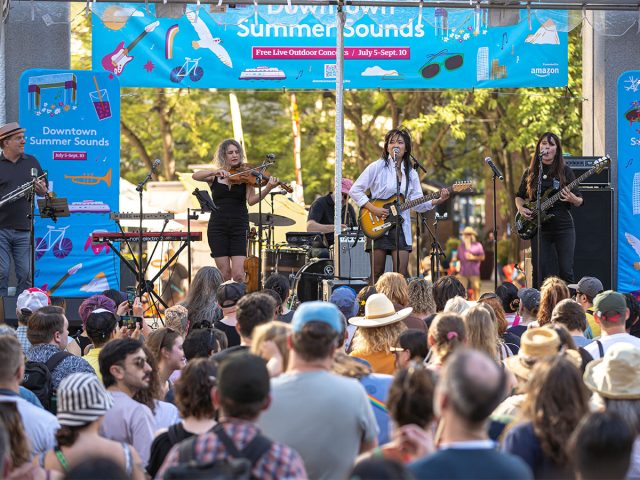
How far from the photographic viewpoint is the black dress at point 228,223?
1099 cm

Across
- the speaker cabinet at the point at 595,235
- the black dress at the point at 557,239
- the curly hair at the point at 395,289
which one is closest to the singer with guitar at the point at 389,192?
the black dress at the point at 557,239

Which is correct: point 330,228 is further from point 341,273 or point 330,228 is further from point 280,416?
point 280,416

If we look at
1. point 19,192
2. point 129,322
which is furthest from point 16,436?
point 19,192

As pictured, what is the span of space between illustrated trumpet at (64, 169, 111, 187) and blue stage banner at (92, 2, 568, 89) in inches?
56.4

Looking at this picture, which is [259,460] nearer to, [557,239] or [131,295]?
[131,295]

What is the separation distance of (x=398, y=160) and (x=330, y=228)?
3051 mm

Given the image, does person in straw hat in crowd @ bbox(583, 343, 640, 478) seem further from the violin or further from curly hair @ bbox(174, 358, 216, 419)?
the violin

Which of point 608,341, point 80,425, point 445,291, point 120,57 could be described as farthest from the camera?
point 120,57

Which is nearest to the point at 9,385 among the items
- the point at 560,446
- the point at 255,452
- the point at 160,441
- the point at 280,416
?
the point at 160,441

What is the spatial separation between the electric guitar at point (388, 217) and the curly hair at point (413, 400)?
273 inches

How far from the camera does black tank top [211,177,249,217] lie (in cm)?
1101

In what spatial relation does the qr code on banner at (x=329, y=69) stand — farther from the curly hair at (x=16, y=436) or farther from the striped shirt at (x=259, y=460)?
the striped shirt at (x=259, y=460)

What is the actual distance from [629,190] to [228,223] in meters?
4.93

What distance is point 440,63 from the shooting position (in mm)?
13312
